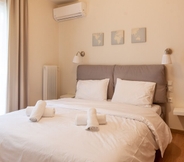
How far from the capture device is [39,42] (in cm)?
354

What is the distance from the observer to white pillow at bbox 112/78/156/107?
2.59m

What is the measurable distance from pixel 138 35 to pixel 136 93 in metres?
1.11

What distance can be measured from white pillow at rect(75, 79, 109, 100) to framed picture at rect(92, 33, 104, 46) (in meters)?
0.82

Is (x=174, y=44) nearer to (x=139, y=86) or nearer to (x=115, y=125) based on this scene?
(x=139, y=86)

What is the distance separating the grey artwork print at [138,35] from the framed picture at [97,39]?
2.08 ft

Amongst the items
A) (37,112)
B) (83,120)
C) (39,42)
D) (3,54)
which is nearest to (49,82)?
(39,42)

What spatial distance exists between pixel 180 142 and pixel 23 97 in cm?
265

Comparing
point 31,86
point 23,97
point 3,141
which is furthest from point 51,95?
point 3,141

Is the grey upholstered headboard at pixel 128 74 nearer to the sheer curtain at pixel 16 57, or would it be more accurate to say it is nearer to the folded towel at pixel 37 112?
the sheer curtain at pixel 16 57

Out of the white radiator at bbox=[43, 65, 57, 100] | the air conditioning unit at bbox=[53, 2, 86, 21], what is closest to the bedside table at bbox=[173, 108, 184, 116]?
the white radiator at bbox=[43, 65, 57, 100]

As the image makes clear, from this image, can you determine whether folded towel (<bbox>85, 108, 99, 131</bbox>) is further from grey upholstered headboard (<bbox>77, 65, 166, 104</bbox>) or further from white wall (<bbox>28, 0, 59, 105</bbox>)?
white wall (<bbox>28, 0, 59, 105</bbox>)

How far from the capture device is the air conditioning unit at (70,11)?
3469 mm

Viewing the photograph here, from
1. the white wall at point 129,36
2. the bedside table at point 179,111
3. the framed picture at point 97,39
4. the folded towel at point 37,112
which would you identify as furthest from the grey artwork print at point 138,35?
the folded towel at point 37,112

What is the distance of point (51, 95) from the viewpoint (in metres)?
3.70
